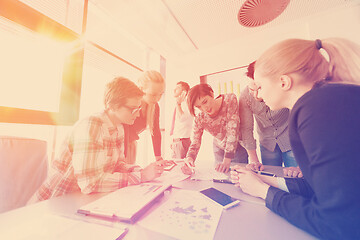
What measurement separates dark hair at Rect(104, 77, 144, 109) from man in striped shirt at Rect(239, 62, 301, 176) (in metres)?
1.00

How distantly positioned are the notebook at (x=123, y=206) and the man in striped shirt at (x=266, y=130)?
103cm

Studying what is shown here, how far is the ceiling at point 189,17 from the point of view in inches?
79.7

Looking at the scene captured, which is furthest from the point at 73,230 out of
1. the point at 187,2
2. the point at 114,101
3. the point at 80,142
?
the point at 187,2

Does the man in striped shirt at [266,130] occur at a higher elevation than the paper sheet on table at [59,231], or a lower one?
higher

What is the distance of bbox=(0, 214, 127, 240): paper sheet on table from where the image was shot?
1.28 ft

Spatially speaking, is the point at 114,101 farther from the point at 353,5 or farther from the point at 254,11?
the point at 353,5

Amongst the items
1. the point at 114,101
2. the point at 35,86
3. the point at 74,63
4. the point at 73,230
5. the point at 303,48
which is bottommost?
the point at 73,230

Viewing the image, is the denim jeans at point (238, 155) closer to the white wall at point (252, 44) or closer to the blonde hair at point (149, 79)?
the blonde hair at point (149, 79)

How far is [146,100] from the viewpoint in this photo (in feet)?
5.48

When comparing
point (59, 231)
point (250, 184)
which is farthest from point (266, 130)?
point (59, 231)

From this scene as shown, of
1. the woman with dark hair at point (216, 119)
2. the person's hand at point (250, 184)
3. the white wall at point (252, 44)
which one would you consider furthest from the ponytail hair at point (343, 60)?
the white wall at point (252, 44)

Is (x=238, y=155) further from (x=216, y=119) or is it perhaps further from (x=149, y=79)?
(x=149, y=79)

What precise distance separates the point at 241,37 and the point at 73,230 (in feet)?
10.8

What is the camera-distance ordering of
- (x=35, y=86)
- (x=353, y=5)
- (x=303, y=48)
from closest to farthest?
1. (x=303, y=48)
2. (x=35, y=86)
3. (x=353, y=5)
